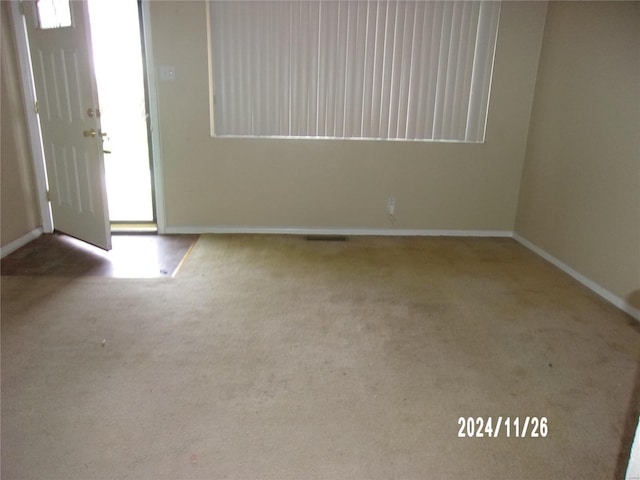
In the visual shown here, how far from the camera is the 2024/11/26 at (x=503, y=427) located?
172 centimetres

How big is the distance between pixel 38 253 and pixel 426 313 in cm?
281

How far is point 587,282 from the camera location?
10.2 ft

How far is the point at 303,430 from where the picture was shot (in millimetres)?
1709

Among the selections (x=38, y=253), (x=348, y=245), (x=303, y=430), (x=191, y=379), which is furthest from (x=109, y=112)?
(x=303, y=430)

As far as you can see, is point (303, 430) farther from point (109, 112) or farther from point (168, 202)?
point (109, 112)

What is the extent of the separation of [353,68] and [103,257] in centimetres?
239

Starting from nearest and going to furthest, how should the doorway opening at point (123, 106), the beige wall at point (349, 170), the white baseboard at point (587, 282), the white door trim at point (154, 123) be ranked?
the white baseboard at point (587, 282) < the white door trim at point (154, 123) < the beige wall at point (349, 170) < the doorway opening at point (123, 106)

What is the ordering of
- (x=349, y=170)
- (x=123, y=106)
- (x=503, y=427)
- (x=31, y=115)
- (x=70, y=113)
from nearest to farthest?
(x=503, y=427)
(x=70, y=113)
(x=31, y=115)
(x=349, y=170)
(x=123, y=106)

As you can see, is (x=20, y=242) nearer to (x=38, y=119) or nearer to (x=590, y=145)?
(x=38, y=119)


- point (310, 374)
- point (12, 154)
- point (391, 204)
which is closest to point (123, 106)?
point (12, 154)

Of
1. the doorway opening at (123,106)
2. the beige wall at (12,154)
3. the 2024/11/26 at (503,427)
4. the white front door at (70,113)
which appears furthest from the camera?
the doorway opening at (123,106)

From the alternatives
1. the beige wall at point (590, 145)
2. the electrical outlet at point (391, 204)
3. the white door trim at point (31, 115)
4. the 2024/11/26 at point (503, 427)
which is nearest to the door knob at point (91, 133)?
the white door trim at point (31, 115)

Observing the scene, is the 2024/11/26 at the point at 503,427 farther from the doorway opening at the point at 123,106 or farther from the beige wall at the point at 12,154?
the beige wall at the point at 12,154

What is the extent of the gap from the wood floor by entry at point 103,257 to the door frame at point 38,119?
0.25 m
